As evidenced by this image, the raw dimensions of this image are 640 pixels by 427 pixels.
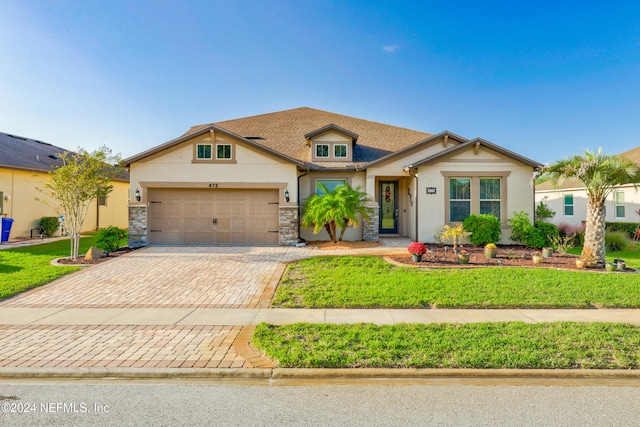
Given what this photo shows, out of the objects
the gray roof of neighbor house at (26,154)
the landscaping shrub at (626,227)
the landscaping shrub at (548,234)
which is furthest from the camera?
the landscaping shrub at (626,227)

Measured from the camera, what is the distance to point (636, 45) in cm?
1461

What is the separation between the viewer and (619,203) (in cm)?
1889

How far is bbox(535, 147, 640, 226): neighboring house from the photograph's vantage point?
18.2 metres

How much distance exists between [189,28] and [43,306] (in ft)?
37.6

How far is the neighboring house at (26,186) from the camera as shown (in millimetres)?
16703

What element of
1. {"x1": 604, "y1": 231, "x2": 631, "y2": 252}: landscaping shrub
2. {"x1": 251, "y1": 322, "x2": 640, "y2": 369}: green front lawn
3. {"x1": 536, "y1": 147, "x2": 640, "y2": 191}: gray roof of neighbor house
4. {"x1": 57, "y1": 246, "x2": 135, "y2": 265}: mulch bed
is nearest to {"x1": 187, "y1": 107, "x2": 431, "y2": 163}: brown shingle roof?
{"x1": 57, "y1": 246, "x2": 135, "y2": 265}: mulch bed

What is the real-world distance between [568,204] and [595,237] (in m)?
14.6

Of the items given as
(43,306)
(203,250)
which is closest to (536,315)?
(43,306)

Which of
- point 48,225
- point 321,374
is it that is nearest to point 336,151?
point 321,374

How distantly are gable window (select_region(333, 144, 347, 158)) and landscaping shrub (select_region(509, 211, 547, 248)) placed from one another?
7740mm

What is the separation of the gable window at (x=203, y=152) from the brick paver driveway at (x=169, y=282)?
4.35m

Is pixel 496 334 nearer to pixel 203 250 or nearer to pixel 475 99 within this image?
pixel 203 250

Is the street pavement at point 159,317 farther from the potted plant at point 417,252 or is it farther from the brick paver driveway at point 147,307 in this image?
the potted plant at point 417,252

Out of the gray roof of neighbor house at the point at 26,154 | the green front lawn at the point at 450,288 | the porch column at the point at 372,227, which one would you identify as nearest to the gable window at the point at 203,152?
the gray roof of neighbor house at the point at 26,154
